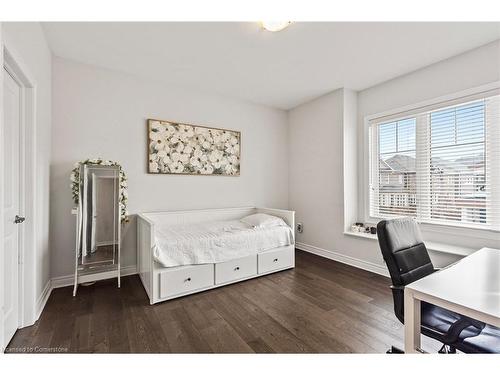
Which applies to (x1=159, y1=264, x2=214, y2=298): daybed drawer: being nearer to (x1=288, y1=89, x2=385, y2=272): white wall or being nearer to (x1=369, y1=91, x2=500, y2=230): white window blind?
(x1=288, y1=89, x2=385, y2=272): white wall

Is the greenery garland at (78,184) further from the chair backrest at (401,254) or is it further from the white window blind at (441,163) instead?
the white window blind at (441,163)

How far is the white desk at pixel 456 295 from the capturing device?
867 millimetres

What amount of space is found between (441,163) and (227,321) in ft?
9.31

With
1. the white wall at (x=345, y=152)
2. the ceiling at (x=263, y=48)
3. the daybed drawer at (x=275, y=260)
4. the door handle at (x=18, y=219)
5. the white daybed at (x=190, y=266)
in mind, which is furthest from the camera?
the daybed drawer at (x=275, y=260)

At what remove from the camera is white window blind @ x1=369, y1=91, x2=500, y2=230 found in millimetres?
2344

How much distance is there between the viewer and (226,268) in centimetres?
259

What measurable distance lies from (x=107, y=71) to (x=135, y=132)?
752 mm

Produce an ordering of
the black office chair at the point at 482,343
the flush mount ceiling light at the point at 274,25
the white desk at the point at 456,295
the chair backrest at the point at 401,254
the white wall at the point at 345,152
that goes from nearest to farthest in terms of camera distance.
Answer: the white desk at the point at 456,295 < the black office chair at the point at 482,343 < the chair backrest at the point at 401,254 < the flush mount ceiling light at the point at 274,25 < the white wall at the point at 345,152

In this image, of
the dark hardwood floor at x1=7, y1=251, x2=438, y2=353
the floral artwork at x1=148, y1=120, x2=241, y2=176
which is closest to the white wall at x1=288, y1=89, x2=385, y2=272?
the dark hardwood floor at x1=7, y1=251, x2=438, y2=353

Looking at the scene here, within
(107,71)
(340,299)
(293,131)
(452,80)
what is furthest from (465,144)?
(107,71)

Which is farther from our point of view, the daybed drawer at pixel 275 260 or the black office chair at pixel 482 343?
the daybed drawer at pixel 275 260

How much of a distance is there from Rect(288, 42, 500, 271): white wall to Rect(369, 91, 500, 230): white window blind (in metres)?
0.16

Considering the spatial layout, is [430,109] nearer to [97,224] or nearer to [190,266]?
[190,266]

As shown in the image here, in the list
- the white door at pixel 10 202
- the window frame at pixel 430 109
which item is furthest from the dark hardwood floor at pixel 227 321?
the window frame at pixel 430 109
